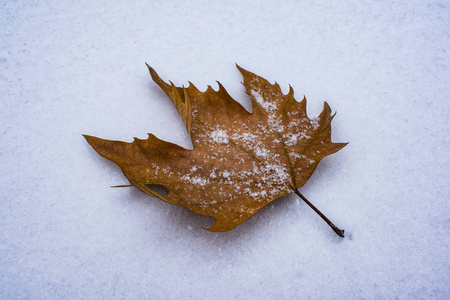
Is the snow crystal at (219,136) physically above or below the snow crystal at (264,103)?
below

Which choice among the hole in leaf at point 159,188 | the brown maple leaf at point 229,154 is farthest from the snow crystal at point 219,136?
the hole in leaf at point 159,188

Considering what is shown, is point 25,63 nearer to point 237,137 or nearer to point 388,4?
point 237,137

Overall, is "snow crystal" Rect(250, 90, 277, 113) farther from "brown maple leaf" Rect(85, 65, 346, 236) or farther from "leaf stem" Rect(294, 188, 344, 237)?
"leaf stem" Rect(294, 188, 344, 237)

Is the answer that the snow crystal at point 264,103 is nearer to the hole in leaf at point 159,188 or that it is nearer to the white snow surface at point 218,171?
the white snow surface at point 218,171

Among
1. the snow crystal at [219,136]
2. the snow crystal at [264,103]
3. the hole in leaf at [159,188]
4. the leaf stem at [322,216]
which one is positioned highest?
the snow crystal at [264,103]

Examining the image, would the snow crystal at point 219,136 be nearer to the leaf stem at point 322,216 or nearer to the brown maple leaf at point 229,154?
the brown maple leaf at point 229,154

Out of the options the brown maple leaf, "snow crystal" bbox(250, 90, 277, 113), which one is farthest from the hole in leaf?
"snow crystal" bbox(250, 90, 277, 113)
